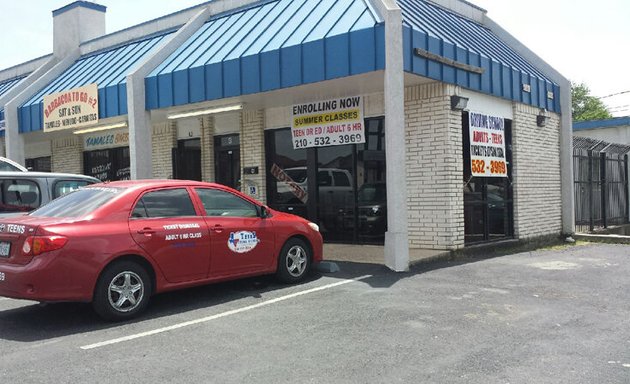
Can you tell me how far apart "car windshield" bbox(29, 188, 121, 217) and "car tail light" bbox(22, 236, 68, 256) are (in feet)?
1.70

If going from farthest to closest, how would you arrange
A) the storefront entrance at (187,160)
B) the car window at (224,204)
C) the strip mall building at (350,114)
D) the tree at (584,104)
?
the tree at (584,104) < the storefront entrance at (187,160) < the strip mall building at (350,114) < the car window at (224,204)

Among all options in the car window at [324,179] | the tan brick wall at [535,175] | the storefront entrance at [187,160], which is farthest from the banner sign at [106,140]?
the tan brick wall at [535,175]

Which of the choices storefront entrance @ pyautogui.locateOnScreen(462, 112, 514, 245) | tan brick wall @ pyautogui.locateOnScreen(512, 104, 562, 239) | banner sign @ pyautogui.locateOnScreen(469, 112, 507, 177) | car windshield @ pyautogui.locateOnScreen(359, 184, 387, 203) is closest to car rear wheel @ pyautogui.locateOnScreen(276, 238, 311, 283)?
car windshield @ pyautogui.locateOnScreen(359, 184, 387, 203)

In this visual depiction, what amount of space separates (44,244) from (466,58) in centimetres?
799

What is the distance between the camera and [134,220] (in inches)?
249

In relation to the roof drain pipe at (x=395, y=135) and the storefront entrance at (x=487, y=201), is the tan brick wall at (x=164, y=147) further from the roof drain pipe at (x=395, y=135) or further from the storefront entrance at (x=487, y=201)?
the roof drain pipe at (x=395, y=135)

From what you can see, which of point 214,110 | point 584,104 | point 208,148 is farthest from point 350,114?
point 584,104

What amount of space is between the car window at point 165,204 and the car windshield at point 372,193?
5.29 meters

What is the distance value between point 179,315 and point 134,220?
118 cm

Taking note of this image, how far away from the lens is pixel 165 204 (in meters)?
6.73

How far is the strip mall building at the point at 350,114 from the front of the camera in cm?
930

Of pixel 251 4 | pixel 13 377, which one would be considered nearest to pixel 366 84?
→ pixel 251 4

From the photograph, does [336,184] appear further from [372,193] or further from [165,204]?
[165,204]

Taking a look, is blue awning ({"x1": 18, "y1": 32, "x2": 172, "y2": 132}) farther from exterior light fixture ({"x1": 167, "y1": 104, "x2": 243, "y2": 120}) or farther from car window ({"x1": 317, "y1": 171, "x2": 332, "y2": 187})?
car window ({"x1": 317, "y1": 171, "x2": 332, "y2": 187})
